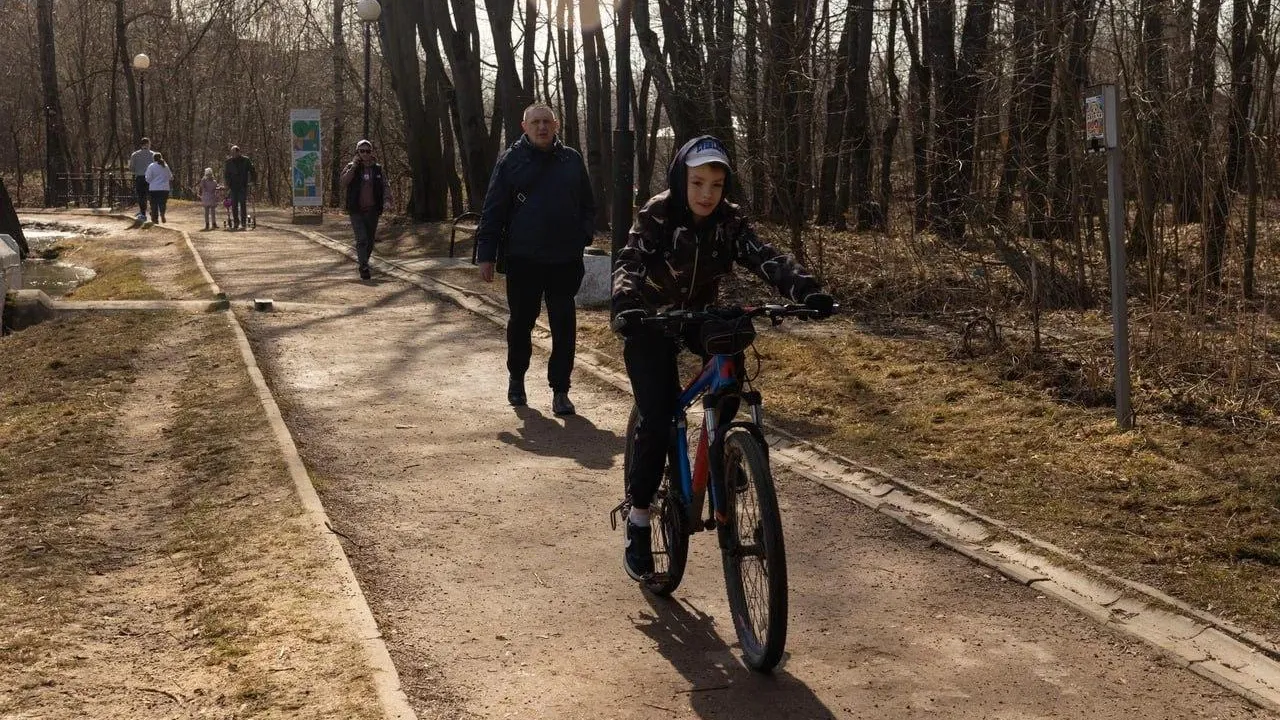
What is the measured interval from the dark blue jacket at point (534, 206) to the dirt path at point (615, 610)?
44.7 inches

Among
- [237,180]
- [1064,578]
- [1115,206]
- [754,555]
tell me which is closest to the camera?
[754,555]

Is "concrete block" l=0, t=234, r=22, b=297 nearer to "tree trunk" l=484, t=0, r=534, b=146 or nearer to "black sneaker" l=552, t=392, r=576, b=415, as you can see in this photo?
"black sneaker" l=552, t=392, r=576, b=415

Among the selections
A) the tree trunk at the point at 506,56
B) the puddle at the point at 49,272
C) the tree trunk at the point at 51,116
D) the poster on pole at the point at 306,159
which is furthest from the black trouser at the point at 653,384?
the tree trunk at the point at 51,116

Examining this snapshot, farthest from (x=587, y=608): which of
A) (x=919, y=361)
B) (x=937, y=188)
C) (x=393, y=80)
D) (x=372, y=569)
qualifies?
(x=393, y=80)

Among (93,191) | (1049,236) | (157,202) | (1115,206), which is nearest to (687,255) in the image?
(1115,206)

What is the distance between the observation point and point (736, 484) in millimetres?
4746

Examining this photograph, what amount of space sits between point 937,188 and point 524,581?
323 inches

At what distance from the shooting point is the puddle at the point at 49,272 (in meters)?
21.8

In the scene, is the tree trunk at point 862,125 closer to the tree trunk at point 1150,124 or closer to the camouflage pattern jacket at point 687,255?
the tree trunk at point 1150,124

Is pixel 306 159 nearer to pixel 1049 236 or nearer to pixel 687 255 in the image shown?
pixel 1049 236

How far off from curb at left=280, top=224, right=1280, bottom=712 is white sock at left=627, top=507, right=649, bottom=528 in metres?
1.51

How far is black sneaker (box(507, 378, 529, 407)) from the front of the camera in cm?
977

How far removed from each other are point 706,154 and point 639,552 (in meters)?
1.56

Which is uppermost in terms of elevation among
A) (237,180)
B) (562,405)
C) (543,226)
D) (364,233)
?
(237,180)
